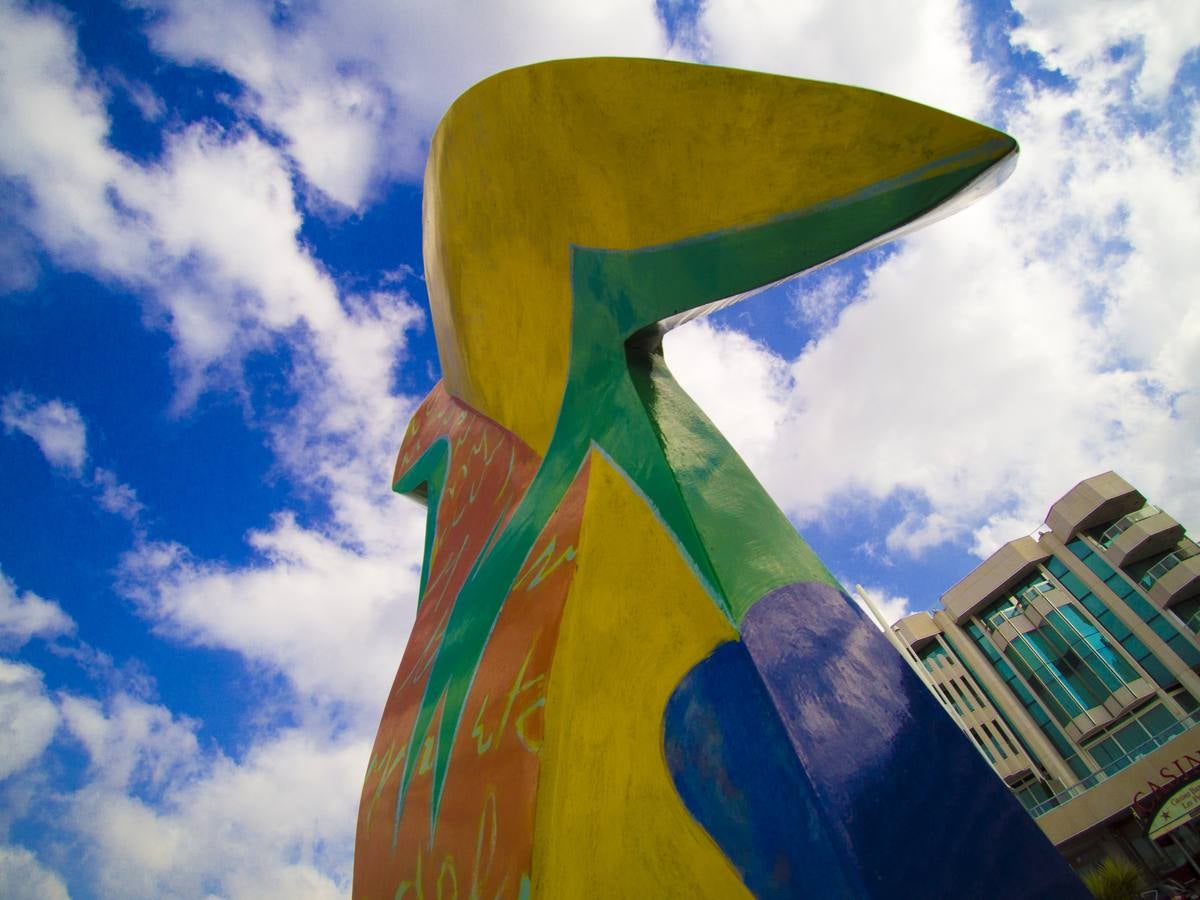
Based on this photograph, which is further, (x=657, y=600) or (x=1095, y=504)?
(x=1095, y=504)

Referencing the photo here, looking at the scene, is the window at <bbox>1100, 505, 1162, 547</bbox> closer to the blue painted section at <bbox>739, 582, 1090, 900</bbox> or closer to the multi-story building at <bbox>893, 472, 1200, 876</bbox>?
the multi-story building at <bbox>893, 472, 1200, 876</bbox>

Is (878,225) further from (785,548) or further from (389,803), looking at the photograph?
(389,803)

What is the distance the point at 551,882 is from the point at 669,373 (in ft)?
6.38

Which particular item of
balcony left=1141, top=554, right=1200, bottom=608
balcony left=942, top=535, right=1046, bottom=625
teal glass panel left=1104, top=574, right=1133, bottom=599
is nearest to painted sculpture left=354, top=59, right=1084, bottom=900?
balcony left=1141, top=554, right=1200, bottom=608

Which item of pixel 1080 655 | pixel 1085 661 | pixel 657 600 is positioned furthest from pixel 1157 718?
pixel 657 600

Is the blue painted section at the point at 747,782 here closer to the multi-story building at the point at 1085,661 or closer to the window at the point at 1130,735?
the multi-story building at the point at 1085,661

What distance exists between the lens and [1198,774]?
46.8 ft

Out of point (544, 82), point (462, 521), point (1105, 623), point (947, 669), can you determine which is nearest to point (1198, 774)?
point (1105, 623)

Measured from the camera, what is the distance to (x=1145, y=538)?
21.5 meters

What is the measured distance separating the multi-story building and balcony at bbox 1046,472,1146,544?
1.8 inches

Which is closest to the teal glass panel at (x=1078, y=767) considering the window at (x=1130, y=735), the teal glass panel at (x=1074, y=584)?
the window at (x=1130, y=735)

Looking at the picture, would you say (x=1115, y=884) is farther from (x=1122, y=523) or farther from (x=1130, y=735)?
(x=1122, y=523)

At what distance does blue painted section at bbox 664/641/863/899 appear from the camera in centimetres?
142

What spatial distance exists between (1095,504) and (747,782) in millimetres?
27368
